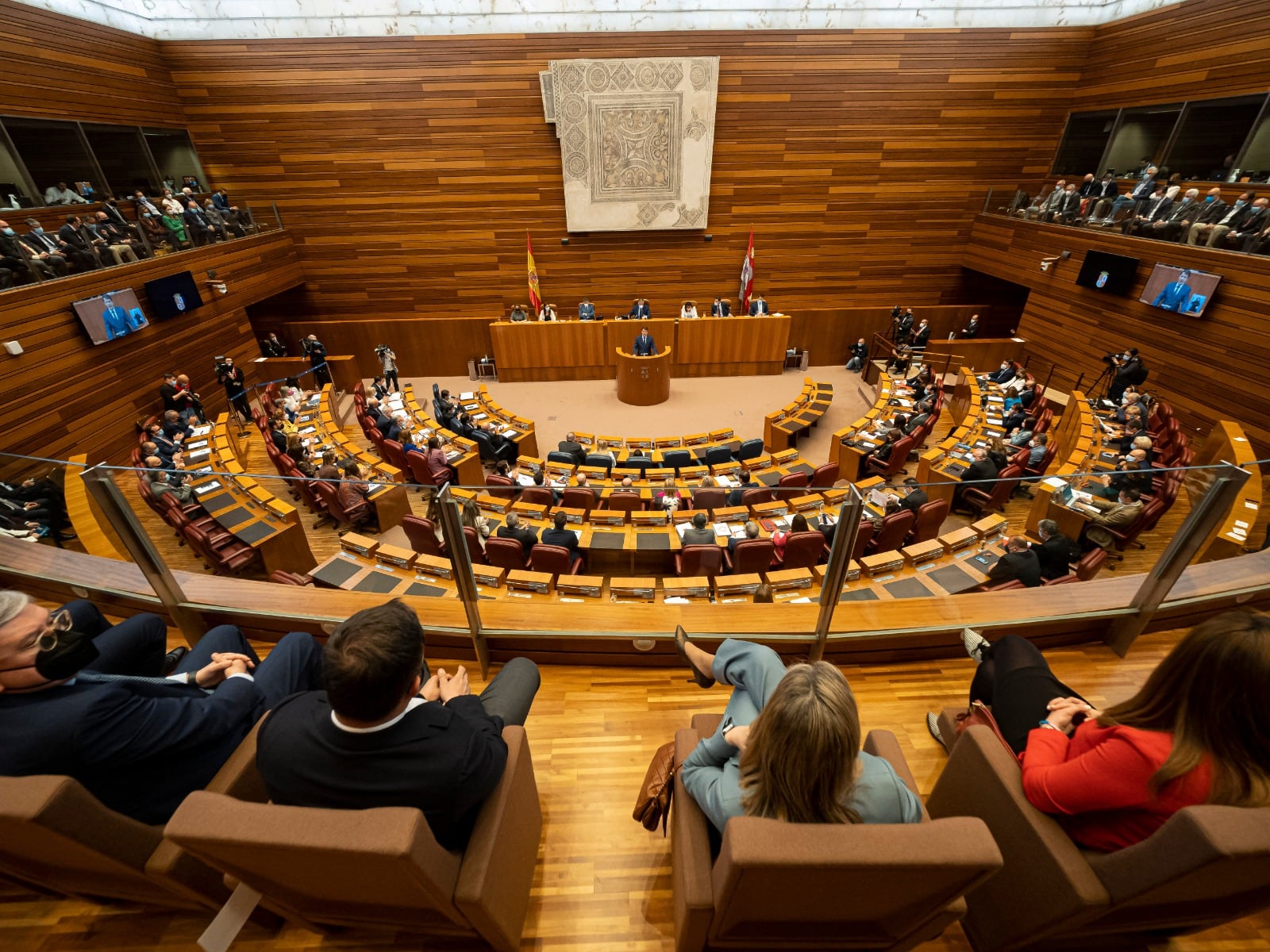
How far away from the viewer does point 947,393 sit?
38.6 feet

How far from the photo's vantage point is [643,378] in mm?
10836

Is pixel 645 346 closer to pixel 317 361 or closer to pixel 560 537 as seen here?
pixel 560 537

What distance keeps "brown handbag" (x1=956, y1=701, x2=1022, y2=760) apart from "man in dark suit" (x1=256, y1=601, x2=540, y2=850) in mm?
1732

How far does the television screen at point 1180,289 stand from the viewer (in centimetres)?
786

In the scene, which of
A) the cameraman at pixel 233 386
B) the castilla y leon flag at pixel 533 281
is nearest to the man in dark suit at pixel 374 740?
the cameraman at pixel 233 386

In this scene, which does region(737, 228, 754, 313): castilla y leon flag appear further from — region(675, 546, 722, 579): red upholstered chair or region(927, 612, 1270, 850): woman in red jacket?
region(927, 612, 1270, 850): woman in red jacket

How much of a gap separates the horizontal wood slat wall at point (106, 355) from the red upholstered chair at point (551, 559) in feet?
22.9

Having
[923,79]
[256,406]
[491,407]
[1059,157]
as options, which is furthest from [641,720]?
[1059,157]

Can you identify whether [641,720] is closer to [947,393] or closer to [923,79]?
[947,393]

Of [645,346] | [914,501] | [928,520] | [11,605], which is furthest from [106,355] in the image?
[928,520]

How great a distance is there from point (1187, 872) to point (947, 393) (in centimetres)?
1229

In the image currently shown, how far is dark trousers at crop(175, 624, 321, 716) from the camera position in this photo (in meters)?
2.04

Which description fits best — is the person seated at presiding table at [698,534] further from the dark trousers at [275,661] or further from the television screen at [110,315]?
the television screen at [110,315]

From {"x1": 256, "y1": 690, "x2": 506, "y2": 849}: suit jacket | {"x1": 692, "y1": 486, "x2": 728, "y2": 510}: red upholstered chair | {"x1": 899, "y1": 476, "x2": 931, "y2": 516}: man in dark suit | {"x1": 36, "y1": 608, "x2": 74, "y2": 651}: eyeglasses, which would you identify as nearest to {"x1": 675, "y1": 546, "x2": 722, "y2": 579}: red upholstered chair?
{"x1": 692, "y1": 486, "x2": 728, "y2": 510}: red upholstered chair
